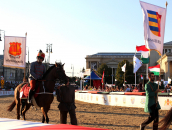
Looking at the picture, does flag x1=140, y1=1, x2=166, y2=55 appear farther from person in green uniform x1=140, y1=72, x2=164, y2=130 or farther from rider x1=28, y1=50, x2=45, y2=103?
rider x1=28, y1=50, x2=45, y2=103

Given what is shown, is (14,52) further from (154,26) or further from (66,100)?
(154,26)

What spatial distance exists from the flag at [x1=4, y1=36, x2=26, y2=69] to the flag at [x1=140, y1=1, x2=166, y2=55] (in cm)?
799

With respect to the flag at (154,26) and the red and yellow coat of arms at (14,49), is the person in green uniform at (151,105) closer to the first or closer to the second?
the flag at (154,26)

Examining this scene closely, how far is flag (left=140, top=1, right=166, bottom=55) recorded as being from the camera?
966 centimetres

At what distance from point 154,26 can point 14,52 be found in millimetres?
8602

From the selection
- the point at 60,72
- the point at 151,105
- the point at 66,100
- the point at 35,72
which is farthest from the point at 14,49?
the point at 151,105

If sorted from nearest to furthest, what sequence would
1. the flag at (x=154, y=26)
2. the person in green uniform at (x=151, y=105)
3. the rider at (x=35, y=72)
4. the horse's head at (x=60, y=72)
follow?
the person in green uniform at (x=151, y=105), the horse's head at (x=60, y=72), the rider at (x=35, y=72), the flag at (x=154, y=26)

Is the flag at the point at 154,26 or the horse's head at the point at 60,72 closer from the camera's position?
the horse's head at the point at 60,72

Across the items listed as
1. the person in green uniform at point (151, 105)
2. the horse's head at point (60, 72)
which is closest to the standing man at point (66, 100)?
the horse's head at point (60, 72)

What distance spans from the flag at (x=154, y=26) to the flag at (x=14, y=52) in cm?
799

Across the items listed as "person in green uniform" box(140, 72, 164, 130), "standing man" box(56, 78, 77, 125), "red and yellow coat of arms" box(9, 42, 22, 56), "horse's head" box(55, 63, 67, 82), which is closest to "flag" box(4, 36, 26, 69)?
"red and yellow coat of arms" box(9, 42, 22, 56)

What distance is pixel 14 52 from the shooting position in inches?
589

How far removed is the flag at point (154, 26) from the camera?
31.7 ft

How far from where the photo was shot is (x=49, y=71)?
909 centimetres
